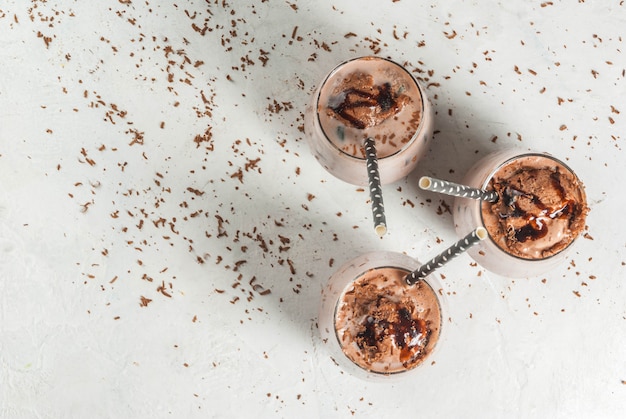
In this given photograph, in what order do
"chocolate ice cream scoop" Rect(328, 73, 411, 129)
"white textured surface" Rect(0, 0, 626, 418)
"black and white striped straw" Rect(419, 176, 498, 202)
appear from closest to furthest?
"black and white striped straw" Rect(419, 176, 498, 202) < "chocolate ice cream scoop" Rect(328, 73, 411, 129) < "white textured surface" Rect(0, 0, 626, 418)

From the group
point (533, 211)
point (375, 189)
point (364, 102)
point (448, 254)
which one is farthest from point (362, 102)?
point (533, 211)

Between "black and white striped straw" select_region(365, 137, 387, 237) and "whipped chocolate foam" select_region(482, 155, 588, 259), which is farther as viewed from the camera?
"whipped chocolate foam" select_region(482, 155, 588, 259)

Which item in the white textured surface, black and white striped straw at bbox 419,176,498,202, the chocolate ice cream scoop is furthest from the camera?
the white textured surface

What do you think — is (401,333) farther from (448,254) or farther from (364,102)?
(364,102)

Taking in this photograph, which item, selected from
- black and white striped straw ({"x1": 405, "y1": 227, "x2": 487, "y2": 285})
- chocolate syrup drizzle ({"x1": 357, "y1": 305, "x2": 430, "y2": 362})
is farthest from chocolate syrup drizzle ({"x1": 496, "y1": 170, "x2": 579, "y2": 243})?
chocolate syrup drizzle ({"x1": 357, "y1": 305, "x2": 430, "y2": 362})

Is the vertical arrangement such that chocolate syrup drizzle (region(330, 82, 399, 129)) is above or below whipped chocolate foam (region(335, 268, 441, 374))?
above

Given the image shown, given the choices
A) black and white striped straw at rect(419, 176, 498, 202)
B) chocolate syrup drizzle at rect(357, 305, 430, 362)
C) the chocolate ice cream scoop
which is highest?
the chocolate ice cream scoop

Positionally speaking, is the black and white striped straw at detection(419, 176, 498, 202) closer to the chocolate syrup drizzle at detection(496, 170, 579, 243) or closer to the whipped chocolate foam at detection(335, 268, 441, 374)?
the chocolate syrup drizzle at detection(496, 170, 579, 243)

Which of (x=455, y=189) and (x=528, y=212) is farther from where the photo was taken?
(x=528, y=212)

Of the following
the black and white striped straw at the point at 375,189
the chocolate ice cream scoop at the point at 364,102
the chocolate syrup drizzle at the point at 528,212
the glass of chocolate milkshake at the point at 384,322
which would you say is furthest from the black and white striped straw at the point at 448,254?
the chocolate ice cream scoop at the point at 364,102
